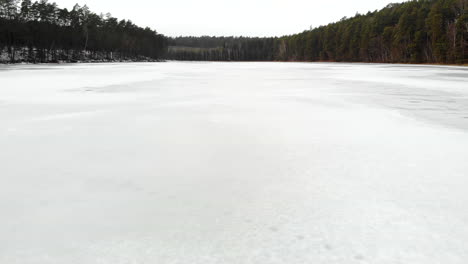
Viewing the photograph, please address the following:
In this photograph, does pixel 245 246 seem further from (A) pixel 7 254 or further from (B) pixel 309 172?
(B) pixel 309 172

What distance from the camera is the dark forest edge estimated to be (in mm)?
58719

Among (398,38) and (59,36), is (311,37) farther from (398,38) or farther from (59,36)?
(59,36)

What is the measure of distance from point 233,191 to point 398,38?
74.8 meters

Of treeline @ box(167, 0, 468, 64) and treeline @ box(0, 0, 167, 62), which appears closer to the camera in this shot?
treeline @ box(167, 0, 468, 64)

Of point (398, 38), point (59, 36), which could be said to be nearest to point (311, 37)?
point (398, 38)

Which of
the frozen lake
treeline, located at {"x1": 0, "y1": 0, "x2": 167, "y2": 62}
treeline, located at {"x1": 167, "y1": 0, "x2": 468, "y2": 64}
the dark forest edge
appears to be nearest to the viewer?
the frozen lake

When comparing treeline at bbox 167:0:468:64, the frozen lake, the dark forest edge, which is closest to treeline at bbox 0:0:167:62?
the dark forest edge

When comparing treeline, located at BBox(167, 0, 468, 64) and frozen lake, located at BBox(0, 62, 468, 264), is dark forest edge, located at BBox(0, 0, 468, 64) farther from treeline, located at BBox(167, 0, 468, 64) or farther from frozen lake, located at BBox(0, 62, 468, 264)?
frozen lake, located at BBox(0, 62, 468, 264)

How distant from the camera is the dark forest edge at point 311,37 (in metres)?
58.7

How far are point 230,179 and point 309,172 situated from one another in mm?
877

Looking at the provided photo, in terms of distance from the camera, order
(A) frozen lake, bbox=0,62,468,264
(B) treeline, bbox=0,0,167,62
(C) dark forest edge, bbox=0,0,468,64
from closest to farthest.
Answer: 1. (A) frozen lake, bbox=0,62,468,264
2. (C) dark forest edge, bbox=0,0,468,64
3. (B) treeline, bbox=0,0,167,62

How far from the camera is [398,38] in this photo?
69.5 metres

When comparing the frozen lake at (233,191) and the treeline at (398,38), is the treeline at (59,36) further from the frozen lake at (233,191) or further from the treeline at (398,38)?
the frozen lake at (233,191)

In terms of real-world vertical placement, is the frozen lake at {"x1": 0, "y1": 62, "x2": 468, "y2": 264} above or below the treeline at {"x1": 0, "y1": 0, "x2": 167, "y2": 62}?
below
